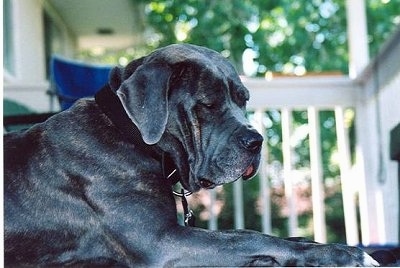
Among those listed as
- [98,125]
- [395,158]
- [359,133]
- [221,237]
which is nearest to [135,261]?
[221,237]

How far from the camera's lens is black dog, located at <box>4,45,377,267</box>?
195 cm

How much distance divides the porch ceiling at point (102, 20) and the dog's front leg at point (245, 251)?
5.81 metres

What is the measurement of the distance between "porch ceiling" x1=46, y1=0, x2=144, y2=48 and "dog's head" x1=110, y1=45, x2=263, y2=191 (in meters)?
5.53

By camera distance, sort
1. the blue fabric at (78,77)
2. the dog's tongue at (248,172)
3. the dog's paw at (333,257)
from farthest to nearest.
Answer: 1. the blue fabric at (78,77)
2. the dog's tongue at (248,172)
3. the dog's paw at (333,257)

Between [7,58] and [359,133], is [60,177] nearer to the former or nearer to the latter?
[359,133]

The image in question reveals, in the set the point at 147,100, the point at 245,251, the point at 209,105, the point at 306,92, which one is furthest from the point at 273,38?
the point at 245,251

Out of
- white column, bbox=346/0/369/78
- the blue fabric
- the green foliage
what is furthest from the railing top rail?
the green foliage

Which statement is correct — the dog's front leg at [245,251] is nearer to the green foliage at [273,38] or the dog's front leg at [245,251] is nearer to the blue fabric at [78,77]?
the blue fabric at [78,77]

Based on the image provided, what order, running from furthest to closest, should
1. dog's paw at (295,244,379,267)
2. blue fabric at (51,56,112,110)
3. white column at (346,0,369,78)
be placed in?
white column at (346,0,369,78) < blue fabric at (51,56,112,110) < dog's paw at (295,244,379,267)

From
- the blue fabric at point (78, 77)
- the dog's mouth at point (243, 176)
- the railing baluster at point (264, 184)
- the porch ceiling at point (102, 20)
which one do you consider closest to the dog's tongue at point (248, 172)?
the dog's mouth at point (243, 176)

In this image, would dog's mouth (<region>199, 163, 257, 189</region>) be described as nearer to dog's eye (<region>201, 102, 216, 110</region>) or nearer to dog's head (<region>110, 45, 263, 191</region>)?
dog's head (<region>110, 45, 263, 191</region>)

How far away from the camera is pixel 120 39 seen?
31.3 ft

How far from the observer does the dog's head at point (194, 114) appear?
6.61 ft

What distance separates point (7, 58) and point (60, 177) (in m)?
3.98
